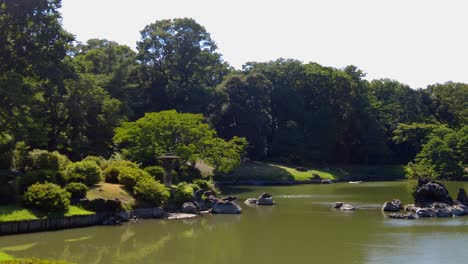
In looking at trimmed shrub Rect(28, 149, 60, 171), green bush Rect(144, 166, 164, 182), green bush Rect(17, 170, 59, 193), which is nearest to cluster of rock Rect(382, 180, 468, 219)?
green bush Rect(144, 166, 164, 182)

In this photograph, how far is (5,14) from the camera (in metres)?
34.7

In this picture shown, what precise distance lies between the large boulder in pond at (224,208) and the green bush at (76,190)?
8.59m

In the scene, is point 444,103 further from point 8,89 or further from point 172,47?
point 8,89

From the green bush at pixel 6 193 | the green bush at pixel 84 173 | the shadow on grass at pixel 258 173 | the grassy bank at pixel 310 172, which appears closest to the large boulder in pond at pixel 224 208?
the green bush at pixel 84 173

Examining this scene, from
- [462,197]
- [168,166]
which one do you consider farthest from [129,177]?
[462,197]

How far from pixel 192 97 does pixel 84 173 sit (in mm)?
37248

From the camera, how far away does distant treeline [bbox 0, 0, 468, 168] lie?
35.3 metres

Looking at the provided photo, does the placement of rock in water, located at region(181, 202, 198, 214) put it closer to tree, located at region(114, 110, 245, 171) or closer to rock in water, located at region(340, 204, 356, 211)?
tree, located at region(114, 110, 245, 171)

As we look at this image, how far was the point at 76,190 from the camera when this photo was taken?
30031 millimetres

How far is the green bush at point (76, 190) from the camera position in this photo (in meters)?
30.0

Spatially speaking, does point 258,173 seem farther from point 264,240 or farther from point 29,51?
point 264,240

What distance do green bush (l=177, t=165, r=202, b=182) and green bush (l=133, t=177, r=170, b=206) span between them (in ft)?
36.5

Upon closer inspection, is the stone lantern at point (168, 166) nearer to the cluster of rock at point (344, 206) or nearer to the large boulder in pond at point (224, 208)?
the large boulder in pond at point (224, 208)

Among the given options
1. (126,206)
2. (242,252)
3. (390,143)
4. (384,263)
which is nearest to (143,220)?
(126,206)
